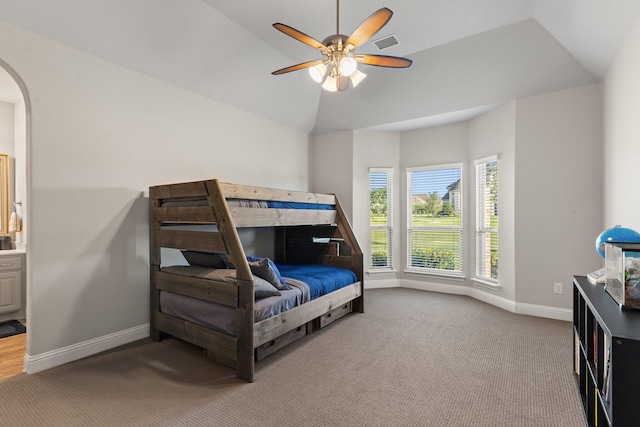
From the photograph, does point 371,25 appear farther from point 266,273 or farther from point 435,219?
point 435,219

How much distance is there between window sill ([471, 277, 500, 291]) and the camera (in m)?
4.28

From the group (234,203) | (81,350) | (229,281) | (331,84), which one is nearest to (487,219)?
(331,84)

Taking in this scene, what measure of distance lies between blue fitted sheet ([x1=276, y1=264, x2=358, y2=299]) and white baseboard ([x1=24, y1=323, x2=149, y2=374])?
1.55 meters

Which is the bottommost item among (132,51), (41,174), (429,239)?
(429,239)

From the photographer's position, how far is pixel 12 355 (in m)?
2.74

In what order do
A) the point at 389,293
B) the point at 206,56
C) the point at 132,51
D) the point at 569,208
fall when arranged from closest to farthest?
the point at 132,51 → the point at 206,56 → the point at 569,208 → the point at 389,293

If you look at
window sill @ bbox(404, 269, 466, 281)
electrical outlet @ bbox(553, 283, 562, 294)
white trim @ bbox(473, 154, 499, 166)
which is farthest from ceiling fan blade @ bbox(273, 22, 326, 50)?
window sill @ bbox(404, 269, 466, 281)

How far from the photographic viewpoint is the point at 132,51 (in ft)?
9.57

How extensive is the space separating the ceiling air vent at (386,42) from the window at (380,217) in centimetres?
206

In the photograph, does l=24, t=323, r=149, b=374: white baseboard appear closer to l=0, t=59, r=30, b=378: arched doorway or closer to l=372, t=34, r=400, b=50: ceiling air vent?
l=0, t=59, r=30, b=378: arched doorway

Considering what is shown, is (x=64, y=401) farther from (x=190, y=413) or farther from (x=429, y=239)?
(x=429, y=239)

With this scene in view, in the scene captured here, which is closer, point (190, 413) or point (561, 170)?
point (190, 413)

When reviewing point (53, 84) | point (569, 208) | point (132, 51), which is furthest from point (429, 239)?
point (53, 84)

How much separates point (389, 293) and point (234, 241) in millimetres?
3225
